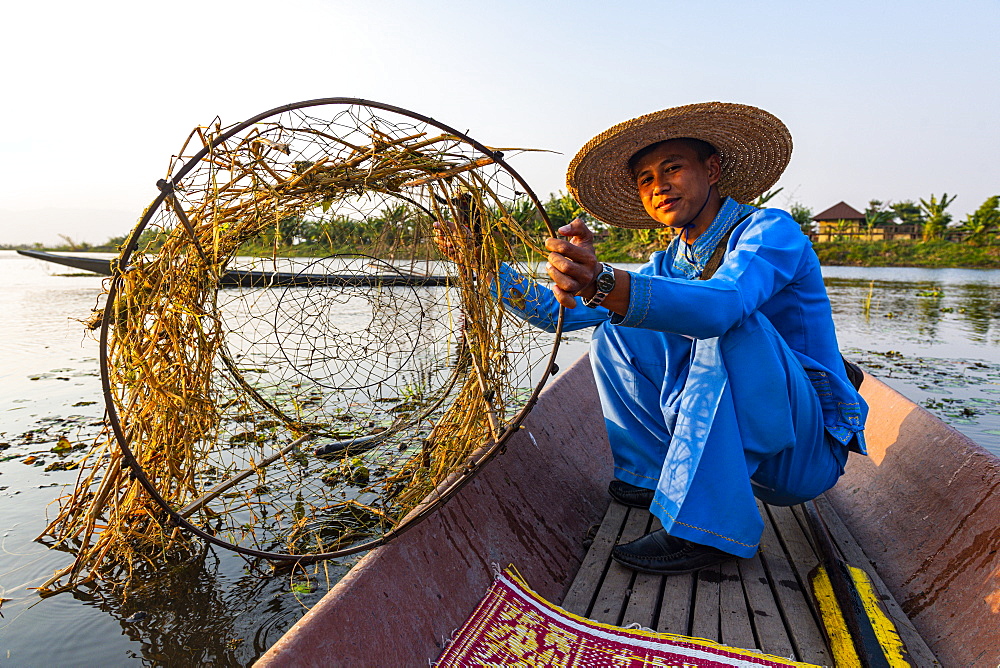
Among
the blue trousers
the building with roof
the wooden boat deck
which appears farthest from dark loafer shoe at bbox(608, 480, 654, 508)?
the building with roof

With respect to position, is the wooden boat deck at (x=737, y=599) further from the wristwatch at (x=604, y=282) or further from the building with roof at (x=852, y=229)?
the building with roof at (x=852, y=229)

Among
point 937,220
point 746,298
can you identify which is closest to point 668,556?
point 746,298

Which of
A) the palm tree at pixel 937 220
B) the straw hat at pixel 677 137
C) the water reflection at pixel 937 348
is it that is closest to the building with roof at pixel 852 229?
the palm tree at pixel 937 220

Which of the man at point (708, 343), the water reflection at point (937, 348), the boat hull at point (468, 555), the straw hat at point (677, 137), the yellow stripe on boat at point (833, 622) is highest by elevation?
the straw hat at point (677, 137)

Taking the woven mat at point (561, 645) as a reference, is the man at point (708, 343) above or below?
above

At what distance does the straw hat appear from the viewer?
1628 mm

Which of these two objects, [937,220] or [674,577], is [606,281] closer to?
[674,577]

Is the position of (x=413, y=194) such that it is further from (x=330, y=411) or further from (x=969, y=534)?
(x=330, y=411)

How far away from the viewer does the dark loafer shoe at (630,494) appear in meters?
1.88

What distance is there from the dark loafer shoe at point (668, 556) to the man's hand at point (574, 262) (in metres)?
0.72

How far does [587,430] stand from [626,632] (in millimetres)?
1261

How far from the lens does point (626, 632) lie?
4.01ft

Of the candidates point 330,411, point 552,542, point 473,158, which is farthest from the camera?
point 330,411

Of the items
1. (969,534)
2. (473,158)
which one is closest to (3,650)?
(473,158)
